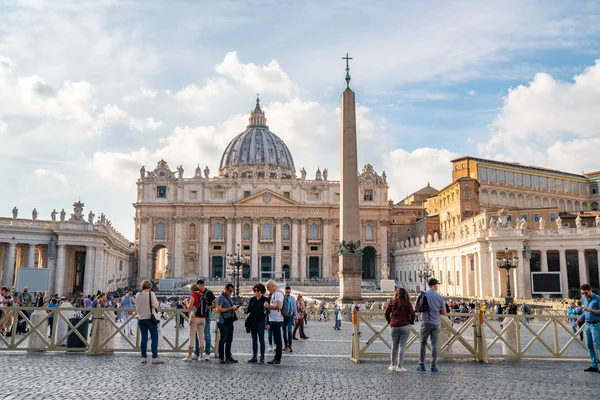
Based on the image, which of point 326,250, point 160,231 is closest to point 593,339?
point 326,250

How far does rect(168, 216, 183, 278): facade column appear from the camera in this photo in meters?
71.6

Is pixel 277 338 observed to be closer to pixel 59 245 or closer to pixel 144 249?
pixel 59 245

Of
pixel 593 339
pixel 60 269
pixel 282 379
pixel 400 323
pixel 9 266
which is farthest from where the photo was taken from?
pixel 60 269

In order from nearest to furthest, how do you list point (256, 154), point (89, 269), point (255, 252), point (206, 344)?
point (206, 344) < point (89, 269) < point (255, 252) < point (256, 154)

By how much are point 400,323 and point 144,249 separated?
6641 centimetres

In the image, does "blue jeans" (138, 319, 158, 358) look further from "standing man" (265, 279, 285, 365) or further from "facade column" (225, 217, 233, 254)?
"facade column" (225, 217, 233, 254)

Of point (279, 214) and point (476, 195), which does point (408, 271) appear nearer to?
point (476, 195)

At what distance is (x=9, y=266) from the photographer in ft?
128

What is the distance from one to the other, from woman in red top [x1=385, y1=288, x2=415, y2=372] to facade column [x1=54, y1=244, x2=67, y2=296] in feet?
121

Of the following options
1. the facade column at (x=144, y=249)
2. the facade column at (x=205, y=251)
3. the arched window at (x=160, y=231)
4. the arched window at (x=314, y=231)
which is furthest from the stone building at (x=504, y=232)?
the facade column at (x=144, y=249)

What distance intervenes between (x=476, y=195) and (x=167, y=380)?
5961cm

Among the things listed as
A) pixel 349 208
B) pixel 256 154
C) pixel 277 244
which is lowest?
pixel 349 208

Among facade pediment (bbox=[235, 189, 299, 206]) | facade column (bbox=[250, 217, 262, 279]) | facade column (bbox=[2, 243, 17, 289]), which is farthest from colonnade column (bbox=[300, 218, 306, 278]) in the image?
facade column (bbox=[2, 243, 17, 289])

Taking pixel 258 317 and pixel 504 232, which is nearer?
pixel 258 317
